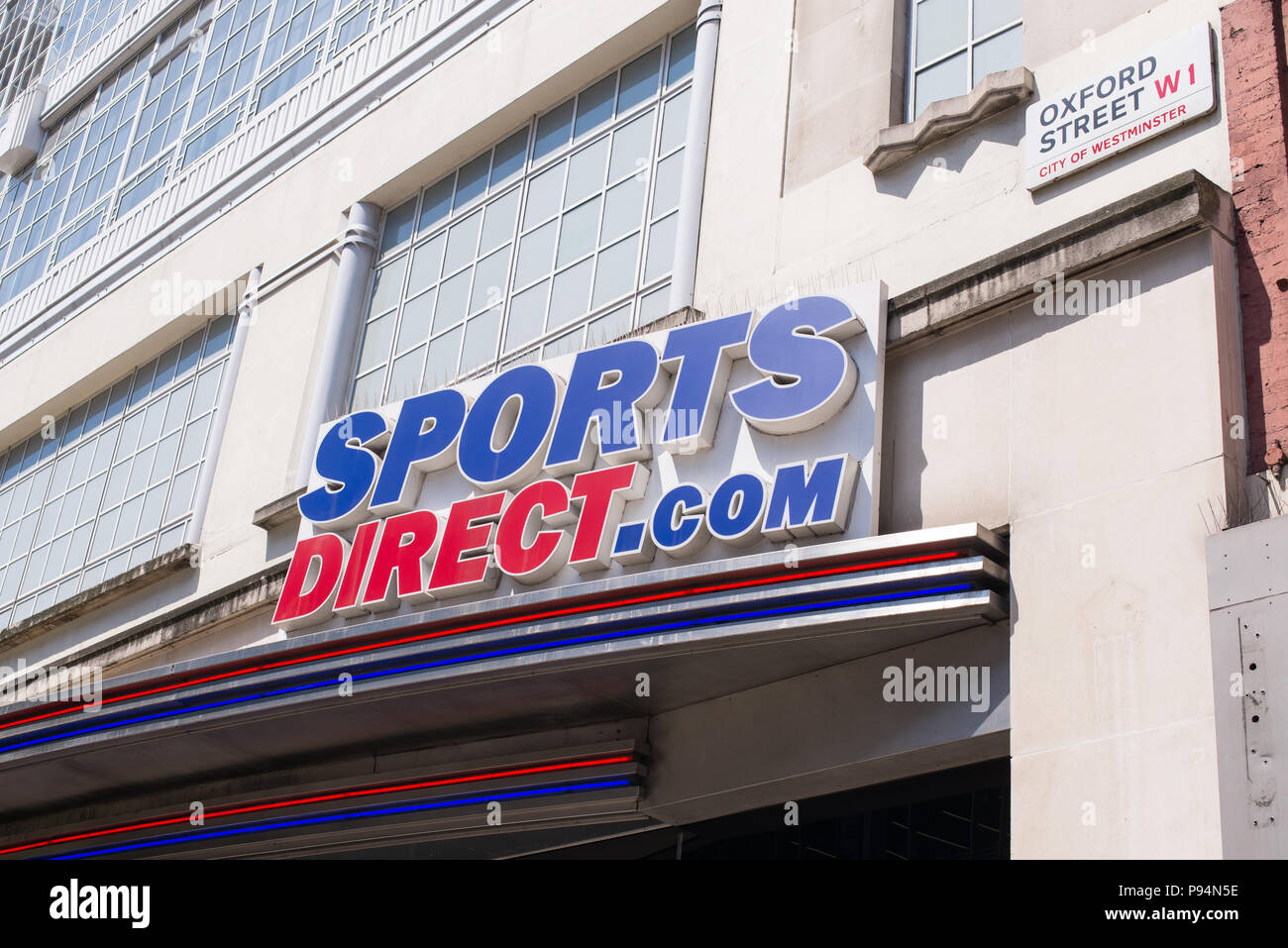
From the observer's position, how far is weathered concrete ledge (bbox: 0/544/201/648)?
1755 cm

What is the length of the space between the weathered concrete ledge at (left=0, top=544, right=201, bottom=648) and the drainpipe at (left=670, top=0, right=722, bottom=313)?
274 inches

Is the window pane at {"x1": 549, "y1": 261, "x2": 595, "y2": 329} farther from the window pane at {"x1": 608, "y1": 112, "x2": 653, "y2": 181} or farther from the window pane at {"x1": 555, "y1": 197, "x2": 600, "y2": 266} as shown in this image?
the window pane at {"x1": 608, "y1": 112, "x2": 653, "y2": 181}

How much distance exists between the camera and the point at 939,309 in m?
11.3

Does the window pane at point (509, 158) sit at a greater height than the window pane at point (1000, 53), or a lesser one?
greater

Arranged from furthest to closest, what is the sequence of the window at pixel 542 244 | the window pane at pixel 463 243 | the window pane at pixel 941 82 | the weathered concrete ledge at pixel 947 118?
the window pane at pixel 463 243, the window at pixel 542 244, the window pane at pixel 941 82, the weathered concrete ledge at pixel 947 118

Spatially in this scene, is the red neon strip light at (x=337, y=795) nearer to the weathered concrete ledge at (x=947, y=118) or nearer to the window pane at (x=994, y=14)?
the weathered concrete ledge at (x=947, y=118)

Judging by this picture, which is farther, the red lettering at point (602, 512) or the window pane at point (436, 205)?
the window pane at point (436, 205)

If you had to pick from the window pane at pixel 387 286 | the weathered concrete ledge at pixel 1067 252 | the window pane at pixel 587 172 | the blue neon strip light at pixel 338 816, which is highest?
the window pane at pixel 587 172

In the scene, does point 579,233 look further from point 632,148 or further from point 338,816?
point 338,816

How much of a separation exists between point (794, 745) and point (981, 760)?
1.40m

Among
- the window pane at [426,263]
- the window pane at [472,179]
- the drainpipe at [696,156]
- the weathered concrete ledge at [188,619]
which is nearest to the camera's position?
the drainpipe at [696,156]

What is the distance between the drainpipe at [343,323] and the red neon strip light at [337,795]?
3.57 metres

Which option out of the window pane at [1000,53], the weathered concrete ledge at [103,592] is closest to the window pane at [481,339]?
the weathered concrete ledge at [103,592]

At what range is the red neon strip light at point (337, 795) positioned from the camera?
1257cm
